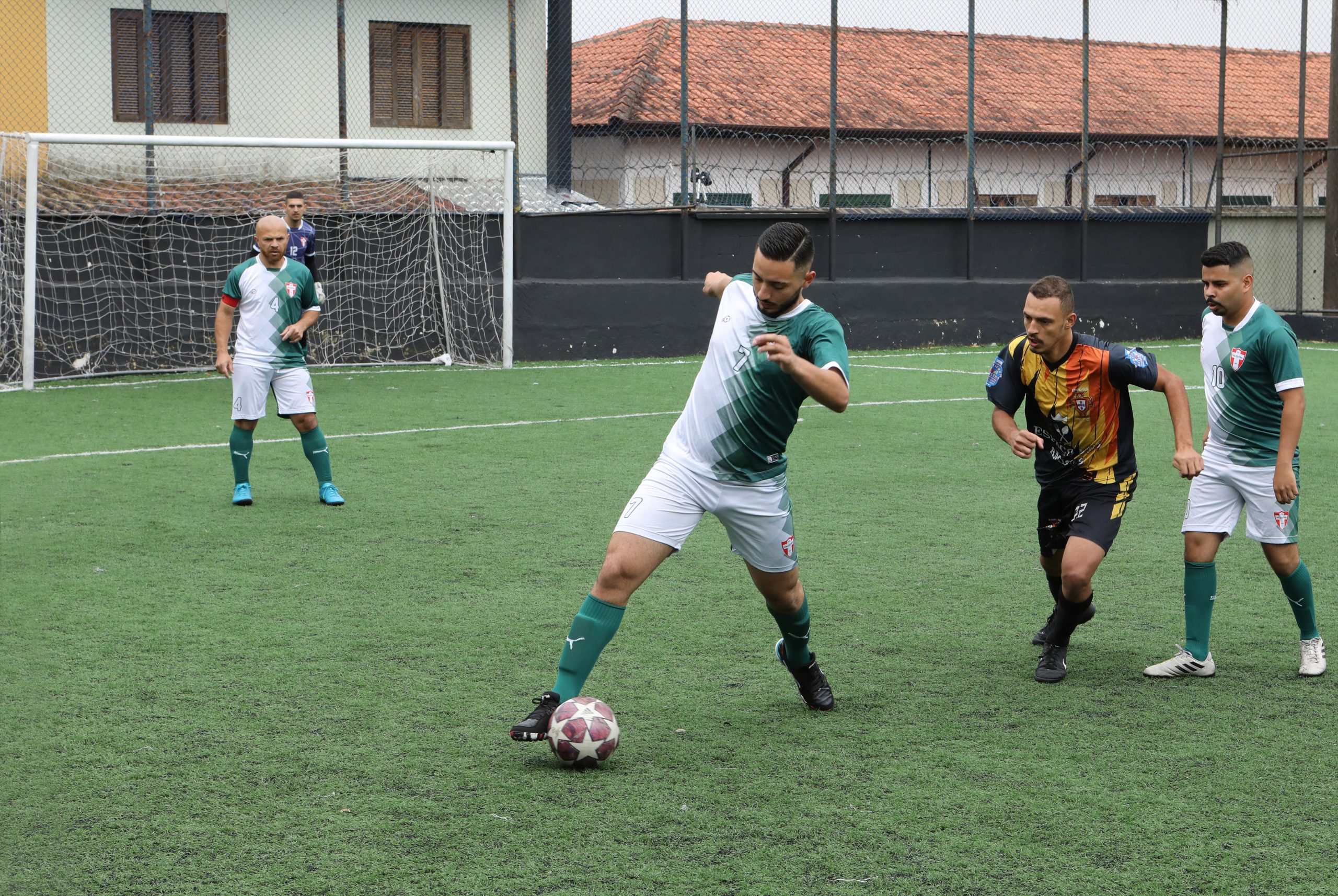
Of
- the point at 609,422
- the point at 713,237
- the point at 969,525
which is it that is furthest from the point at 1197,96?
the point at 969,525

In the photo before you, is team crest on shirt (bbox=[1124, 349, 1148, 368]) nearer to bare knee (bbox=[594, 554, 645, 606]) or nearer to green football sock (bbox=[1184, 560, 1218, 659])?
green football sock (bbox=[1184, 560, 1218, 659])

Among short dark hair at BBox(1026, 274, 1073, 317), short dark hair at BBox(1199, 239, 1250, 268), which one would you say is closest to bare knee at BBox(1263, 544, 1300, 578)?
short dark hair at BBox(1199, 239, 1250, 268)

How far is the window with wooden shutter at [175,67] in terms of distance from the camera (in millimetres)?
19516

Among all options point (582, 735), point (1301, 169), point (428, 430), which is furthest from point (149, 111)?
point (1301, 169)

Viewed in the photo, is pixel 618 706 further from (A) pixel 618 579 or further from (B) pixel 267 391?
(B) pixel 267 391

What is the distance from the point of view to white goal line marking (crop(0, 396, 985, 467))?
10.4 meters

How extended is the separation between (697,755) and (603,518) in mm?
4010

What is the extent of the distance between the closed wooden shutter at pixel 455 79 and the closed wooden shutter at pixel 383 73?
30.5 inches

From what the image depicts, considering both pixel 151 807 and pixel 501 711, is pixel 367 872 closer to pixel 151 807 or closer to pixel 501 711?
pixel 151 807

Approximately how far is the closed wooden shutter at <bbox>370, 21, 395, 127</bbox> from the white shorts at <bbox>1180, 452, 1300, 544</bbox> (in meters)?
17.6

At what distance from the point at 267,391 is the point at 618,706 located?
4.75 metres

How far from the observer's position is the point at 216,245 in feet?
54.6

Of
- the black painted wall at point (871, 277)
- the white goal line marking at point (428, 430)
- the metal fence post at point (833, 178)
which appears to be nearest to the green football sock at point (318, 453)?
the white goal line marking at point (428, 430)

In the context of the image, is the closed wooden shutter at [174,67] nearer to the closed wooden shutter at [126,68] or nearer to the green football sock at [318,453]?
the closed wooden shutter at [126,68]
